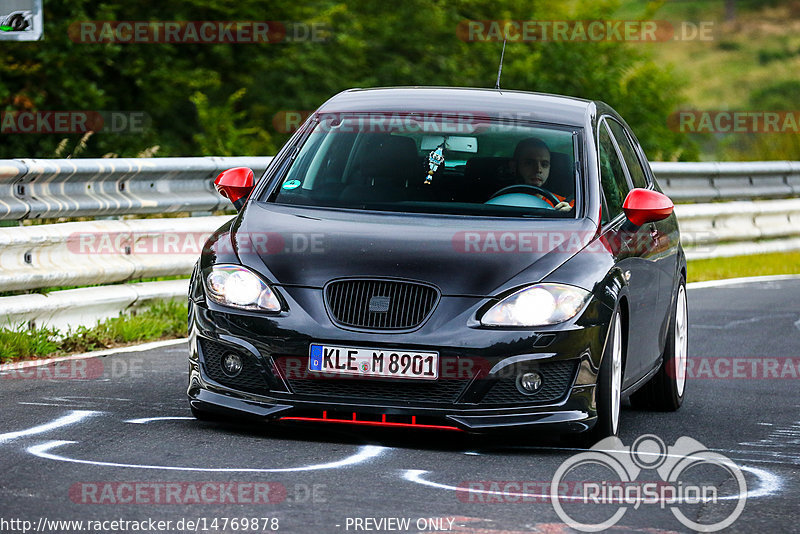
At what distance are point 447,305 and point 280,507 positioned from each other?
4.72 feet

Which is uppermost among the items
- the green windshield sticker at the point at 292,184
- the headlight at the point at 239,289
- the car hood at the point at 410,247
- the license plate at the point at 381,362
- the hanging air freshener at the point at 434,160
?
the hanging air freshener at the point at 434,160

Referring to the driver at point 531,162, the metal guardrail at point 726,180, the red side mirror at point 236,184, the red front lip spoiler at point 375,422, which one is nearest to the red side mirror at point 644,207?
the driver at point 531,162

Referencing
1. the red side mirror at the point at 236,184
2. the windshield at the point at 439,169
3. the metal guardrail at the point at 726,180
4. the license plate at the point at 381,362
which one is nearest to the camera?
the license plate at the point at 381,362

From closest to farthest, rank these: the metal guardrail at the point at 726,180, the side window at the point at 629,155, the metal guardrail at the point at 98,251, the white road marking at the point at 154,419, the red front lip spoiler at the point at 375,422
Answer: the red front lip spoiler at the point at 375,422 < the white road marking at the point at 154,419 < the side window at the point at 629,155 < the metal guardrail at the point at 98,251 < the metal guardrail at the point at 726,180

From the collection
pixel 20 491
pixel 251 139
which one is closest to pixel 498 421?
pixel 20 491

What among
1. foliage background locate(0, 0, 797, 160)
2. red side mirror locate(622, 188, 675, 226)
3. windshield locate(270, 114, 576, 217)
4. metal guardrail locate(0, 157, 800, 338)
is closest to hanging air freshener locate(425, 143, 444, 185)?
windshield locate(270, 114, 576, 217)

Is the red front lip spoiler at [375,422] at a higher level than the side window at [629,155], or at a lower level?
lower

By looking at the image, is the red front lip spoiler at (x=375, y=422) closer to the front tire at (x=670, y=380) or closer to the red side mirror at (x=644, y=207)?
the red side mirror at (x=644, y=207)

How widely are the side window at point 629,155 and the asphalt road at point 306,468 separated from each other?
4.04ft

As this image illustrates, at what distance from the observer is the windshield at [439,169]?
7.21m

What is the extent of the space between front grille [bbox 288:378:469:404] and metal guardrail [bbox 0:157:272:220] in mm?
3257

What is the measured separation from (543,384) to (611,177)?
1.62 metres

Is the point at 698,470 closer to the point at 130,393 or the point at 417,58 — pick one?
the point at 130,393

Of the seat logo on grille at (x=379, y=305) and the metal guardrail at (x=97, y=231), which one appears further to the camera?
the metal guardrail at (x=97, y=231)
